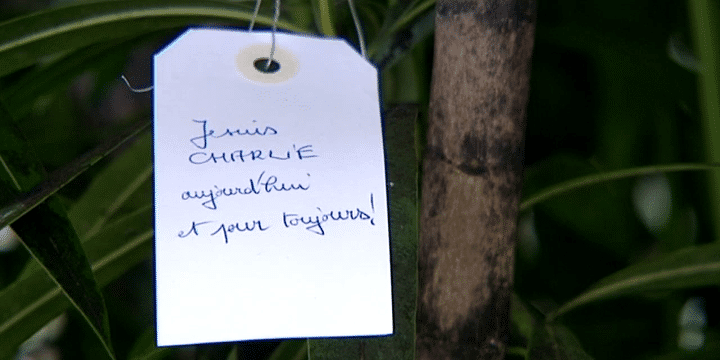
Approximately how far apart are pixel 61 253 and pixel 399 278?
0.61 ft

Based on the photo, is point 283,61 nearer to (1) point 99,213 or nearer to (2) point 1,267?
(1) point 99,213

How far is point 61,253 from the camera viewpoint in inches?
14.7

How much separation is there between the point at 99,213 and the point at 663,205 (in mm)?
840

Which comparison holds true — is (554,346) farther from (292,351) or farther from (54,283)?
(54,283)

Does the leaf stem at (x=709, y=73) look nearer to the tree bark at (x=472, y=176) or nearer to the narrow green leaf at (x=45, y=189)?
the tree bark at (x=472, y=176)

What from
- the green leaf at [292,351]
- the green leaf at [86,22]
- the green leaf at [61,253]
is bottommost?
the green leaf at [292,351]

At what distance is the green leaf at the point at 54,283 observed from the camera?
0.48 m

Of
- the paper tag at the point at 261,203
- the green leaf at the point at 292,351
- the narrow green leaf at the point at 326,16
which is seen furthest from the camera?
the green leaf at the point at 292,351

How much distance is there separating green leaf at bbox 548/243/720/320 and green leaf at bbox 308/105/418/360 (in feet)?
0.62

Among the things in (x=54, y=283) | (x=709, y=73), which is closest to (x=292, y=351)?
(x=54, y=283)

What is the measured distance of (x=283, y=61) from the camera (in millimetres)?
366

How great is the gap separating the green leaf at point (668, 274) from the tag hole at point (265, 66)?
0.27 m

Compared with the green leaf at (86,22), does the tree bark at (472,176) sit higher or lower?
lower

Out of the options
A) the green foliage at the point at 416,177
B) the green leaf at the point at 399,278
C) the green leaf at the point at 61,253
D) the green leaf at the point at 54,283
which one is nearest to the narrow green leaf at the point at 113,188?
the green foliage at the point at 416,177
